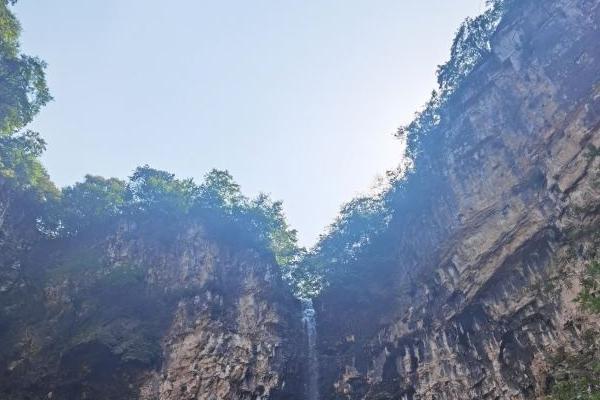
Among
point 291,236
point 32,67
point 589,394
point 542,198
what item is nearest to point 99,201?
point 32,67

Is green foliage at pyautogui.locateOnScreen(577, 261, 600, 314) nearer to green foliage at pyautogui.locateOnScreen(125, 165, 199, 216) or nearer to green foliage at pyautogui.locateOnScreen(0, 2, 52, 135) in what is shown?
green foliage at pyautogui.locateOnScreen(125, 165, 199, 216)

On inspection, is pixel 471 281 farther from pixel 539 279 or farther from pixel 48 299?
pixel 48 299

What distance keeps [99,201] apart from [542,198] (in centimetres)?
2896

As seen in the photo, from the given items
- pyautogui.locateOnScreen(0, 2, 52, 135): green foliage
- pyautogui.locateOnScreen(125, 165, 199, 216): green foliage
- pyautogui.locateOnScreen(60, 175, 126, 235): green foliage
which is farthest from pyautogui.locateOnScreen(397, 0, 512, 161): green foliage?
pyautogui.locateOnScreen(0, 2, 52, 135): green foliage

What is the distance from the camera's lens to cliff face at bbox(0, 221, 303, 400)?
74.0 feet

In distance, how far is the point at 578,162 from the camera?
58.1ft

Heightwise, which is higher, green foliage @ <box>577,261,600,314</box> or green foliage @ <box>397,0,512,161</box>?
green foliage @ <box>397,0,512,161</box>

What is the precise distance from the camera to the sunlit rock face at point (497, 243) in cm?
1748

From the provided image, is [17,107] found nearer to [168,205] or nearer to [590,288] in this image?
[168,205]

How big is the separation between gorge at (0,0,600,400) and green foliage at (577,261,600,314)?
4.8 inches

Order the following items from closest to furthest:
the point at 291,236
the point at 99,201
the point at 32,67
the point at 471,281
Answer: the point at 471,281, the point at 32,67, the point at 99,201, the point at 291,236

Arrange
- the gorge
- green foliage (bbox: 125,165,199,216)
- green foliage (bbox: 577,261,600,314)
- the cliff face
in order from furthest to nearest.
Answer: green foliage (bbox: 125,165,199,216) < the cliff face < the gorge < green foliage (bbox: 577,261,600,314)

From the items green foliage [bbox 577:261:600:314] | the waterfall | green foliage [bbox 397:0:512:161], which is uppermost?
green foliage [bbox 397:0:512:161]

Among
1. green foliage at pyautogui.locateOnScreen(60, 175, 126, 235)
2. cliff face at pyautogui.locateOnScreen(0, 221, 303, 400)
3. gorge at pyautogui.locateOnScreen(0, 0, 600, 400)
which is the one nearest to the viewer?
gorge at pyautogui.locateOnScreen(0, 0, 600, 400)
